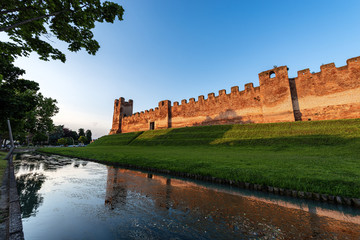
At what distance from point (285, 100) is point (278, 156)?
15.1 metres

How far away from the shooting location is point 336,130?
13344 mm

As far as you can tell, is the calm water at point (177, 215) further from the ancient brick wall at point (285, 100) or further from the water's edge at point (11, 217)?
the ancient brick wall at point (285, 100)

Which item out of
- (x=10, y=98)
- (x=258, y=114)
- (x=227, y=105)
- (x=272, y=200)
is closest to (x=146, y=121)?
(x=227, y=105)

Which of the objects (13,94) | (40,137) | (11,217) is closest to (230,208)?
(11,217)

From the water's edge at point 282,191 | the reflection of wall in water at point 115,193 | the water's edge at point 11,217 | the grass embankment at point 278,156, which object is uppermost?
the grass embankment at point 278,156

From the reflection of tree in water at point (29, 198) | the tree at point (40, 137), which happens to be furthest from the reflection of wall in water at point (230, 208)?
the tree at point (40, 137)

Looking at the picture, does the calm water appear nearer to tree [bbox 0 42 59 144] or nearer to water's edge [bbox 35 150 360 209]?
water's edge [bbox 35 150 360 209]

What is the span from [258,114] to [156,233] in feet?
79.6

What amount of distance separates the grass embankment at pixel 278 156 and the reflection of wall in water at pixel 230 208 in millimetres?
1364

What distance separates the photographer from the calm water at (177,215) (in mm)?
2412

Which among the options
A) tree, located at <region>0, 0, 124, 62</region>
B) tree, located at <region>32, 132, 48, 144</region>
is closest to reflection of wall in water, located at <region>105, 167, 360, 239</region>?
tree, located at <region>0, 0, 124, 62</region>

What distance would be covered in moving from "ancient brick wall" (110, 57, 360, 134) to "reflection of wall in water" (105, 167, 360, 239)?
20632 millimetres

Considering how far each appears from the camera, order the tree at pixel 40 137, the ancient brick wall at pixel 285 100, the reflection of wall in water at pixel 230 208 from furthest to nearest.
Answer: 1. the tree at pixel 40 137
2. the ancient brick wall at pixel 285 100
3. the reflection of wall in water at pixel 230 208

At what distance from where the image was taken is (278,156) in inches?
354
